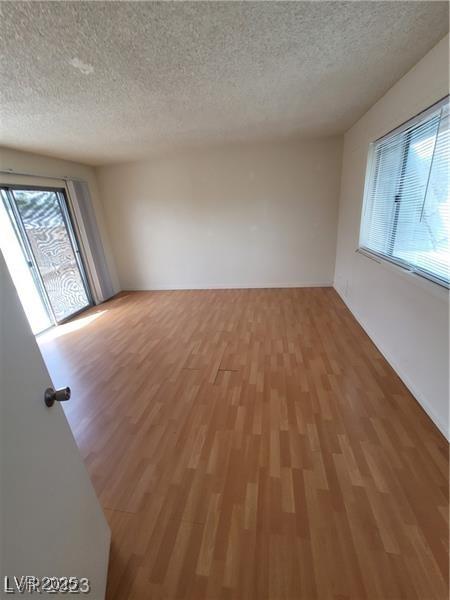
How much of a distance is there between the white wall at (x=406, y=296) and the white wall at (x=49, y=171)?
426cm

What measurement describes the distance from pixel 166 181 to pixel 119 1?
3.37 meters

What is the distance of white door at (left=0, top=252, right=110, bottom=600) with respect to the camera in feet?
2.07

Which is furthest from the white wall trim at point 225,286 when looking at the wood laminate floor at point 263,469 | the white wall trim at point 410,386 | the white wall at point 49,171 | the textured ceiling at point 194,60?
the textured ceiling at point 194,60

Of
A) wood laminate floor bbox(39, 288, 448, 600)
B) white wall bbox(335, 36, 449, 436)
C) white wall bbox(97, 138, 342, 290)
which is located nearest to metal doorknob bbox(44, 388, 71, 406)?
wood laminate floor bbox(39, 288, 448, 600)

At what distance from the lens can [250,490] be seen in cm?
135

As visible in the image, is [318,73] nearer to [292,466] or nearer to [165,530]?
[292,466]

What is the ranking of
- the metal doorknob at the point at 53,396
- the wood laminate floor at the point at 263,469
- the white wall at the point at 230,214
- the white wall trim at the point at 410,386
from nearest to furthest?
the metal doorknob at the point at 53,396
the wood laminate floor at the point at 263,469
the white wall trim at the point at 410,386
the white wall at the point at 230,214

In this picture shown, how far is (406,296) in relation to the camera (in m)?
1.99

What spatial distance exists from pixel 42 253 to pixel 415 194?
4574mm

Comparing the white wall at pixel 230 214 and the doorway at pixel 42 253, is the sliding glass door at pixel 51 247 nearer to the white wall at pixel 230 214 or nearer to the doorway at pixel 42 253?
the doorway at pixel 42 253

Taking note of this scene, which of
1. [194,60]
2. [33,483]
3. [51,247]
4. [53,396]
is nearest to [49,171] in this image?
[51,247]

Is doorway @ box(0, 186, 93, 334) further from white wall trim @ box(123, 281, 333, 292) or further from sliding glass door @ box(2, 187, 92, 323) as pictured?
white wall trim @ box(123, 281, 333, 292)

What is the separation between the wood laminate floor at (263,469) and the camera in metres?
1.05

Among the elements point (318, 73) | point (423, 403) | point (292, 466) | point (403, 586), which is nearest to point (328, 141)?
point (318, 73)
